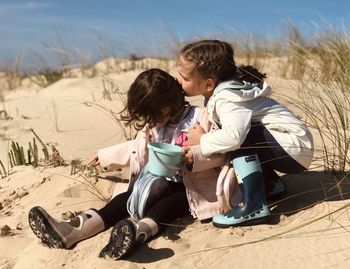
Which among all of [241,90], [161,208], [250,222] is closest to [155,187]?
[161,208]

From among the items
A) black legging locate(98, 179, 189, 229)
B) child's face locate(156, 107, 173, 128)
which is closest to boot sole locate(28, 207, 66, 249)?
black legging locate(98, 179, 189, 229)

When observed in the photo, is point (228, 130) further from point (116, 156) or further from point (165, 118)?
point (116, 156)

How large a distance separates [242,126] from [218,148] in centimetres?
14

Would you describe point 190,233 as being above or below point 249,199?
below

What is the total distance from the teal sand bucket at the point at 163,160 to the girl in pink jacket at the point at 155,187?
0.12 metres

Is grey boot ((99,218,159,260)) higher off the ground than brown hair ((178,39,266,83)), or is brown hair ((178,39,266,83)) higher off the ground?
brown hair ((178,39,266,83))

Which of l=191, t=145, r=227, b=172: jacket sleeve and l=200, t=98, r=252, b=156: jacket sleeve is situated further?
l=191, t=145, r=227, b=172: jacket sleeve

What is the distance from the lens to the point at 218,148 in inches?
97.0

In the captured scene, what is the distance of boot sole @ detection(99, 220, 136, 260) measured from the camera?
224cm

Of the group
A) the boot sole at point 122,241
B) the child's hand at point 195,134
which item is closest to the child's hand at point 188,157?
the child's hand at point 195,134

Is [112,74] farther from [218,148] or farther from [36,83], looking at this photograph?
[218,148]

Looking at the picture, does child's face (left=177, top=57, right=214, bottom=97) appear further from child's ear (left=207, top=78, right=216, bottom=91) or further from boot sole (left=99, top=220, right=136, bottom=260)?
boot sole (left=99, top=220, right=136, bottom=260)

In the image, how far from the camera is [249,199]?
247 cm

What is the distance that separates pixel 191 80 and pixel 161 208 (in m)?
0.61
